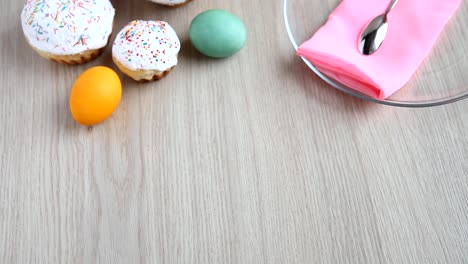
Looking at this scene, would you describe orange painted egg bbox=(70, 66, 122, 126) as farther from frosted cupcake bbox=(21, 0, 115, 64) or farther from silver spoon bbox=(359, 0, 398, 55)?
silver spoon bbox=(359, 0, 398, 55)

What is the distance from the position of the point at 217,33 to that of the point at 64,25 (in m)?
0.23

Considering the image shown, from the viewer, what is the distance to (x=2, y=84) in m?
0.68

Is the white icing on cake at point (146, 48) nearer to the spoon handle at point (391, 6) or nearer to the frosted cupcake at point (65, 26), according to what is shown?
the frosted cupcake at point (65, 26)

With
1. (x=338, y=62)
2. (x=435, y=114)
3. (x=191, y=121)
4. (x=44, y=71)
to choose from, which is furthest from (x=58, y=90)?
(x=435, y=114)

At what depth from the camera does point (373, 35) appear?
2.19ft

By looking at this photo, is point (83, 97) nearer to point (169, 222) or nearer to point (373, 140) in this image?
point (169, 222)

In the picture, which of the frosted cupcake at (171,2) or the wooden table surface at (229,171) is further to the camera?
the frosted cupcake at (171,2)

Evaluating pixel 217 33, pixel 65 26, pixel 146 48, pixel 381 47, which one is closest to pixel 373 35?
pixel 381 47

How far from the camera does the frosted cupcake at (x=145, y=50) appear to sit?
622 mm

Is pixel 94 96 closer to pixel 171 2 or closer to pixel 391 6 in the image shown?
pixel 171 2

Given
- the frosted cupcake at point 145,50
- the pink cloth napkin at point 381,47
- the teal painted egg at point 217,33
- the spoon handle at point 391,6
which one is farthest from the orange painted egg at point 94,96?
the spoon handle at point 391,6

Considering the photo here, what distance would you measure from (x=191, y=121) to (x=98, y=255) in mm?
230

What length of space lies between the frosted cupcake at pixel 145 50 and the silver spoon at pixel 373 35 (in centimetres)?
29

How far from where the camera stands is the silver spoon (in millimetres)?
659
